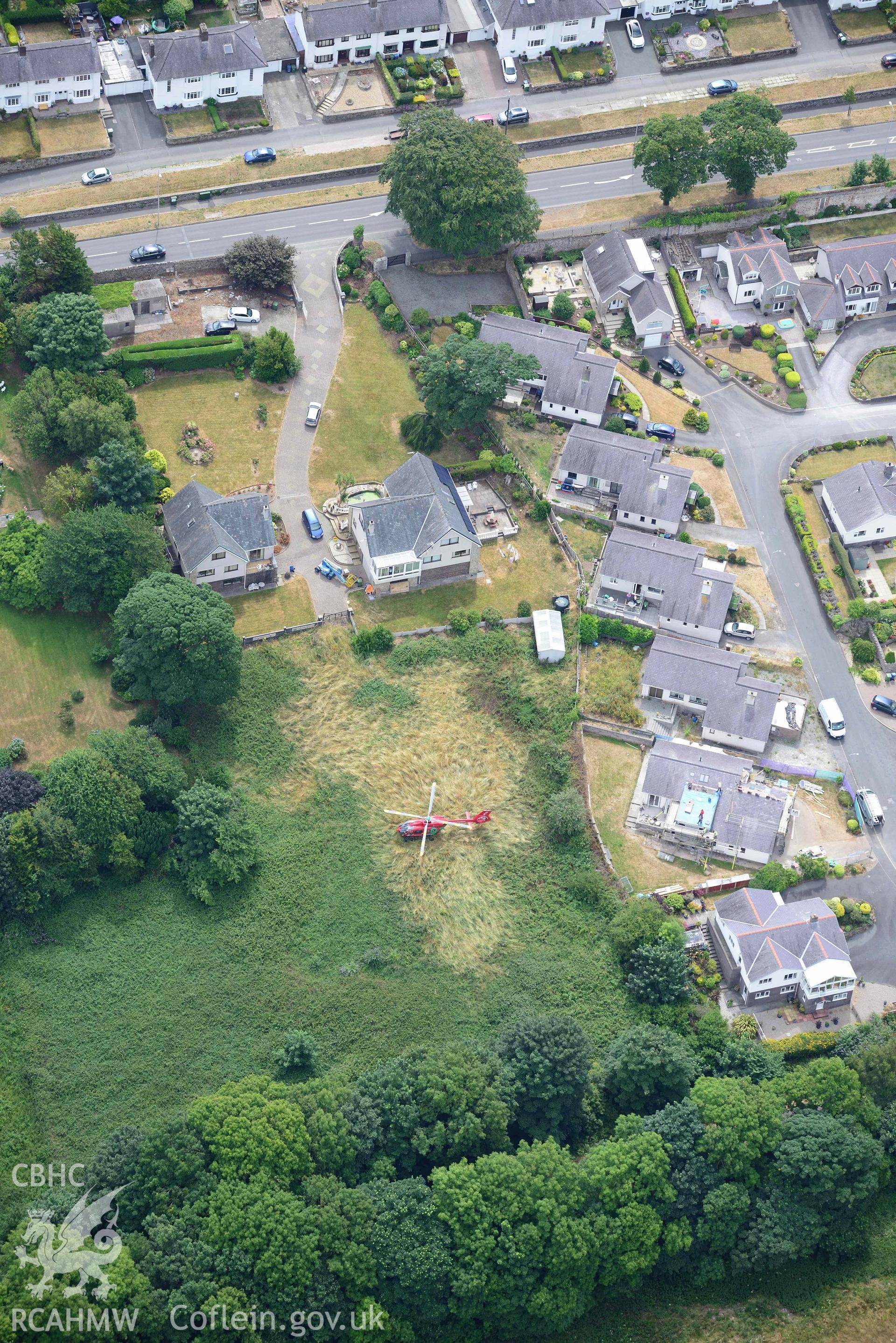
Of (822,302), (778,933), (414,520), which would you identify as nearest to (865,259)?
(822,302)

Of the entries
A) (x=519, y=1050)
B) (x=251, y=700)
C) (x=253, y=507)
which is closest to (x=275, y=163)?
(x=253, y=507)

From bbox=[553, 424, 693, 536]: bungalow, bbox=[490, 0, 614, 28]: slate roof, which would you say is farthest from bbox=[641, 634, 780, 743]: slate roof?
bbox=[490, 0, 614, 28]: slate roof

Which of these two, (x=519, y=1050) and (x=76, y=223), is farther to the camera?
(x=76, y=223)

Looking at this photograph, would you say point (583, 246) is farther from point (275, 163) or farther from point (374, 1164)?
point (374, 1164)

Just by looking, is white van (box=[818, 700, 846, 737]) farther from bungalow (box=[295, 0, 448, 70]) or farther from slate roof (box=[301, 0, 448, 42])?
slate roof (box=[301, 0, 448, 42])

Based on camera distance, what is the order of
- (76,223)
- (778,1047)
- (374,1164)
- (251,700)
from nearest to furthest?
(374,1164) < (778,1047) < (251,700) < (76,223)

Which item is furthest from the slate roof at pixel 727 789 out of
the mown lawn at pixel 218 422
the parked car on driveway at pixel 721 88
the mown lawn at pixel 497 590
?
the parked car on driveway at pixel 721 88
